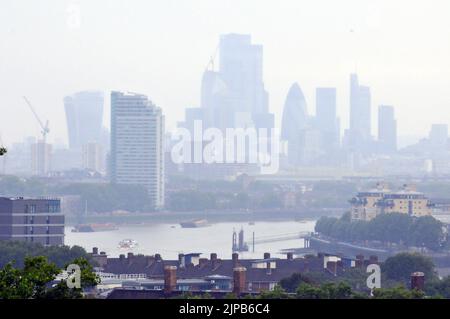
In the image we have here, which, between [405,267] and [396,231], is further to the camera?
[396,231]

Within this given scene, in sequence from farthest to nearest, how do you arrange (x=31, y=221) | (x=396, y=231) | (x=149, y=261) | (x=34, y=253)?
(x=396, y=231) → (x=31, y=221) → (x=149, y=261) → (x=34, y=253)

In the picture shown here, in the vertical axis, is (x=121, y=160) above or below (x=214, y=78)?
below

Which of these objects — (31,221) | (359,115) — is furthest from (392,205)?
(359,115)

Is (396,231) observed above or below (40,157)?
below

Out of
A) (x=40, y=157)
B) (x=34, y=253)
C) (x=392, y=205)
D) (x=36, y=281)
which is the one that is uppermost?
(x=40, y=157)

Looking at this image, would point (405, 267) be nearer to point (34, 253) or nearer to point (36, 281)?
point (34, 253)

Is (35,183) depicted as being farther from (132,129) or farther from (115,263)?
(115,263)
